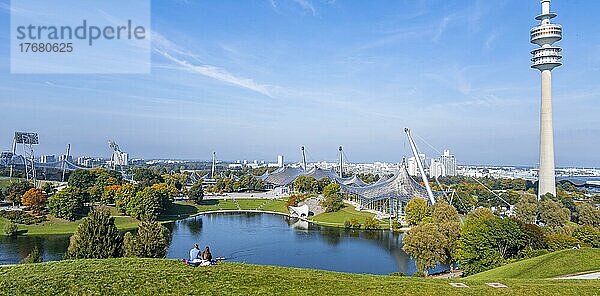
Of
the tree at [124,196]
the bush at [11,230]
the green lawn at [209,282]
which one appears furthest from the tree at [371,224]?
the green lawn at [209,282]

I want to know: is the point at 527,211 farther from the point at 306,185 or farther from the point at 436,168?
the point at 436,168

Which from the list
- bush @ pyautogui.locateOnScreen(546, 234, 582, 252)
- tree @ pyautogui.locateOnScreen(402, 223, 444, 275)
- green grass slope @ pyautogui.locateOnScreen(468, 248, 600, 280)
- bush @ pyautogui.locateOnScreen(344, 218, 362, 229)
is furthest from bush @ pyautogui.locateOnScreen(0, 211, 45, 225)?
bush @ pyautogui.locateOnScreen(546, 234, 582, 252)

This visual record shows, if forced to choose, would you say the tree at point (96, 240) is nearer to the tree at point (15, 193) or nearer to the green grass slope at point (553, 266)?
the green grass slope at point (553, 266)

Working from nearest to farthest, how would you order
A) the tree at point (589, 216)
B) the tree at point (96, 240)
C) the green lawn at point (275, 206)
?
the tree at point (96, 240), the tree at point (589, 216), the green lawn at point (275, 206)

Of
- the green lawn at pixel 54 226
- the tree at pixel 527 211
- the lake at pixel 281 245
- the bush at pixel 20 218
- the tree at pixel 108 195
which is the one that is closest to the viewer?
the lake at pixel 281 245

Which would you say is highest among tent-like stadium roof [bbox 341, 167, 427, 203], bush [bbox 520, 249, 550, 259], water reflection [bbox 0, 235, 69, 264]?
tent-like stadium roof [bbox 341, 167, 427, 203]

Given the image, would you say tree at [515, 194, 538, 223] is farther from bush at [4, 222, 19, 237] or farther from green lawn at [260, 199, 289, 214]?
bush at [4, 222, 19, 237]
